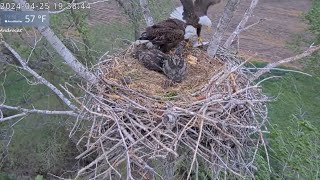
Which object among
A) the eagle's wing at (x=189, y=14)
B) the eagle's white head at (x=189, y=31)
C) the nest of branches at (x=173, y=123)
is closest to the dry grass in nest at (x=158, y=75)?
the nest of branches at (x=173, y=123)

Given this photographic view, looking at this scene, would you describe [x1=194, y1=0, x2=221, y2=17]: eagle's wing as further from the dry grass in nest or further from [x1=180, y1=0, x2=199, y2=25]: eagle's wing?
the dry grass in nest

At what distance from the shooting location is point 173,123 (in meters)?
2.87

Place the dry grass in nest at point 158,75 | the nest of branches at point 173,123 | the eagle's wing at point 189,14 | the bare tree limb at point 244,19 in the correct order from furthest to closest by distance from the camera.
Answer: the eagle's wing at point 189,14 < the bare tree limb at point 244,19 < the dry grass in nest at point 158,75 < the nest of branches at point 173,123

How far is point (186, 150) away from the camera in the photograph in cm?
321

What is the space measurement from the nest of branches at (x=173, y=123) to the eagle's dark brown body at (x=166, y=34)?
1.24ft

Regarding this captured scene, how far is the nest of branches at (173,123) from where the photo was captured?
2.80 m

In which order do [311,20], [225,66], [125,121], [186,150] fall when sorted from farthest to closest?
1. [311,20]
2. [225,66]
3. [186,150]
4. [125,121]

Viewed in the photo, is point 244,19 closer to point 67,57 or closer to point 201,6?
point 201,6

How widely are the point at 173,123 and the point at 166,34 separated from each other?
101 cm

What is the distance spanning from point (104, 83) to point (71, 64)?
0.29 meters

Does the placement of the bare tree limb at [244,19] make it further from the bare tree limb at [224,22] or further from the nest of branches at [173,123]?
the nest of branches at [173,123]

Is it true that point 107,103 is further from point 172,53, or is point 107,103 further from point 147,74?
point 172,53

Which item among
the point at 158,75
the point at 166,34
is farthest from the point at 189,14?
the point at 158,75

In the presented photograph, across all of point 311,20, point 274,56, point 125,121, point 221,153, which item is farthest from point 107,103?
point 274,56
